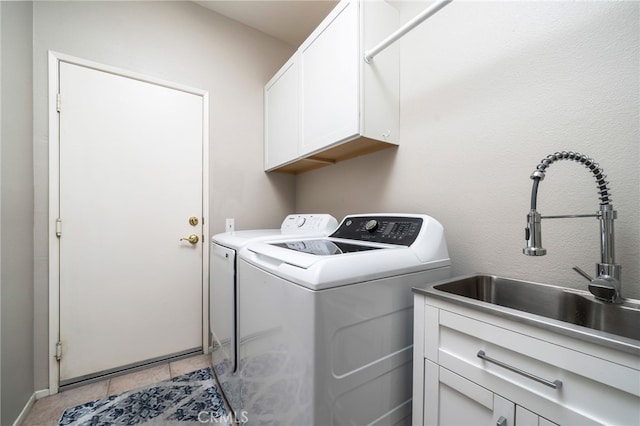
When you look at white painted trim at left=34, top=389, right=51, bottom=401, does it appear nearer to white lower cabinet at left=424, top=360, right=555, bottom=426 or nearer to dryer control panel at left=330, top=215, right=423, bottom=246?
dryer control panel at left=330, top=215, right=423, bottom=246

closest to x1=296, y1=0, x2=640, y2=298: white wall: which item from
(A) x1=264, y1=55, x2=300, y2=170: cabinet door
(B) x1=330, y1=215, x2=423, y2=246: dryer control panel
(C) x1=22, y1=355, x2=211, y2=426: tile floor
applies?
(B) x1=330, y1=215, x2=423, y2=246: dryer control panel

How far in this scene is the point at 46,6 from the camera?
5.35 feet

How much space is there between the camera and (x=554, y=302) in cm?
96

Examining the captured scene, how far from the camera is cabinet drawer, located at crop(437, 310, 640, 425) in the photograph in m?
0.55

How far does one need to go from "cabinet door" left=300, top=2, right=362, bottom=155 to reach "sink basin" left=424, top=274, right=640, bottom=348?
0.95 meters

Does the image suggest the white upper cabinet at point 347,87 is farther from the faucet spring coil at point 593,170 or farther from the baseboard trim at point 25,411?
the baseboard trim at point 25,411

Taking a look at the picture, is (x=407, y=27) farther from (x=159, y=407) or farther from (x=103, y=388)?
(x=103, y=388)

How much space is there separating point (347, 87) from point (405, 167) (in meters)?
0.60

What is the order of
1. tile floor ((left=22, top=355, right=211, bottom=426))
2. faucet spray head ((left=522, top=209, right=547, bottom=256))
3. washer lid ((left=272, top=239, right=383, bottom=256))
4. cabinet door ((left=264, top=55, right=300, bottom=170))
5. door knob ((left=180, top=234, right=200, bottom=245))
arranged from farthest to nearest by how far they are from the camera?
door knob ((left=180, top=234, right=200, bottom=245)) → cabinet door ((left=264, top=55, right=300, bottom=170)) → tile floor ((left=22, top=355, right=211, bottom=426)) → washer lid ((left=272, top=239, right=383, bottom=256)) → faucet spray head ((left=522, top=209, right=547, bottom=256))

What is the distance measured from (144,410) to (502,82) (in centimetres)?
259

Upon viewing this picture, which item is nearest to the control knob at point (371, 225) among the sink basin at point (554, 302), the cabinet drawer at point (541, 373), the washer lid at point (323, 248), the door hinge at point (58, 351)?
the washer lid at point (323, 248)

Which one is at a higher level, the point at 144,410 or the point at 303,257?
the point at 303,257

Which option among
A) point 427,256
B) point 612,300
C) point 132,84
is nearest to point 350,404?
point 427,256

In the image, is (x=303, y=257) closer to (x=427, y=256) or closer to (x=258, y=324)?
(x=258, y=324)
